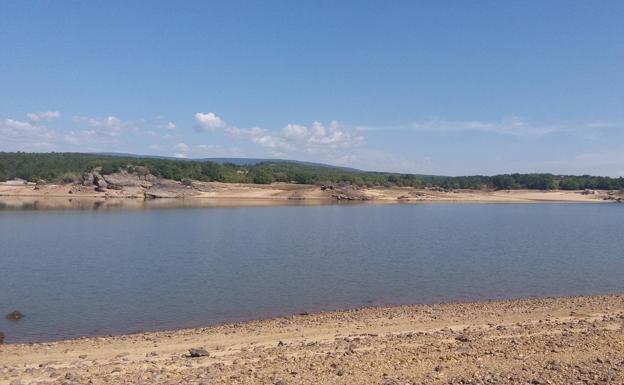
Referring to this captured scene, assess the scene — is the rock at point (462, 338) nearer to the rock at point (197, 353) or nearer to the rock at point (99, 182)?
the rock at point (197, 353)

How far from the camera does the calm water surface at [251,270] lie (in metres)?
16.5

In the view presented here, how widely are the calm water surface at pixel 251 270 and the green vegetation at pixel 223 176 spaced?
177 ft

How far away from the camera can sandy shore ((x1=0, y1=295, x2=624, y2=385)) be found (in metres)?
8.79

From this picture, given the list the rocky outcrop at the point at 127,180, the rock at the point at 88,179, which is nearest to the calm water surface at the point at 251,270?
the rocky outcrop at the point at 127,180

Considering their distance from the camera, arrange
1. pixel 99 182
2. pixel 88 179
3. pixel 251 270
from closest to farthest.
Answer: pixel 251 270
pixel 99 182
pixel 88 179

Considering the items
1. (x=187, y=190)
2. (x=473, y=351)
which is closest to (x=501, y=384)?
(x=473, y=351)

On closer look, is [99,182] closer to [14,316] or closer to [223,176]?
[223,176]

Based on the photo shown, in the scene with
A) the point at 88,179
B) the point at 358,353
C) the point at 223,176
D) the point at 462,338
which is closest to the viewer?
the point at 358,353

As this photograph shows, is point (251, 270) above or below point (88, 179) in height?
below

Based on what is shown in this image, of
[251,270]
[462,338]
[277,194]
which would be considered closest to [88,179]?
[277,194]

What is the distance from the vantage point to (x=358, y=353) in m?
10.3

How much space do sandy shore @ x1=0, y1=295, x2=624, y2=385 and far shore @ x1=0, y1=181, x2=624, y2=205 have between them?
218 feet

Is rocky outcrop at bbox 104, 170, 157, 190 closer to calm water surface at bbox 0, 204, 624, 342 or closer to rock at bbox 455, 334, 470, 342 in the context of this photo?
calm water surface at bbox 0, 204, 624, 342

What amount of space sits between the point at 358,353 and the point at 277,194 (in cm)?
8651
